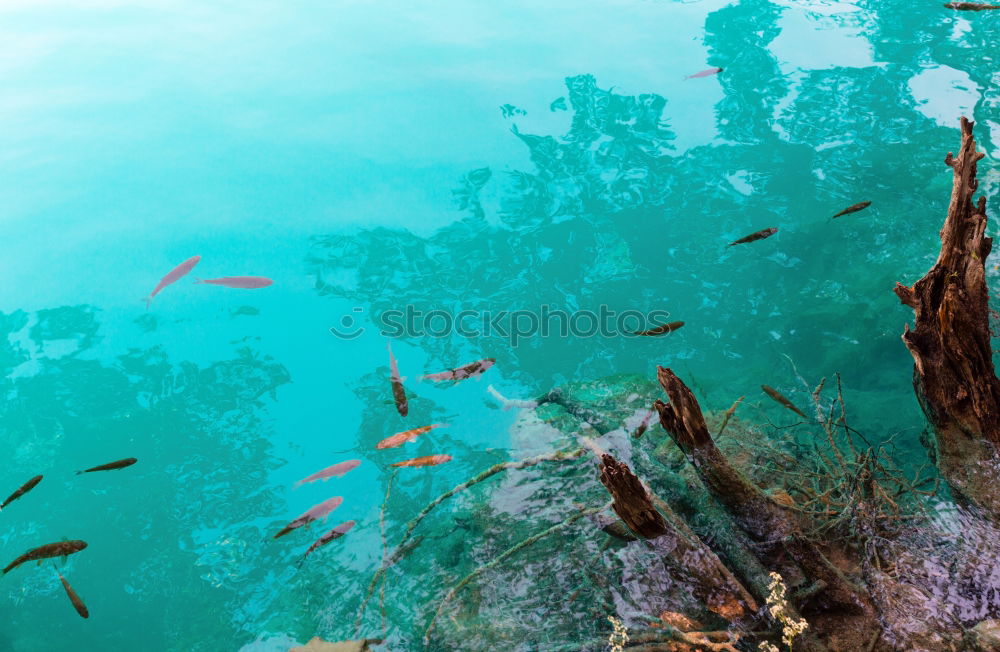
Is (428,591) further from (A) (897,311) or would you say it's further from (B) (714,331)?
(A) (897,311)

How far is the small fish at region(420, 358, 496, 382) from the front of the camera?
4.66 meters

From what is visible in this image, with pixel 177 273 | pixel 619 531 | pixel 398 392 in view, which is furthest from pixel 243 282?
pixel 619 531

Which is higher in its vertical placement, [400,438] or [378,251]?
[378,251]

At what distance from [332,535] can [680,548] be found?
2.19 metres

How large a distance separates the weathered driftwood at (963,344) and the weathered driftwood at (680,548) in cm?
120

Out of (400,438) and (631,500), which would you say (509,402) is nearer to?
(400,438)

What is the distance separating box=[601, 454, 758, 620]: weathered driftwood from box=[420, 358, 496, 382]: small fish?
2086 millimetres

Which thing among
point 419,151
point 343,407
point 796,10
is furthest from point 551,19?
point 343,407

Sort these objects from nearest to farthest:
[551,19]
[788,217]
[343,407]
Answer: [343,407]
[788,217]
[551,19]

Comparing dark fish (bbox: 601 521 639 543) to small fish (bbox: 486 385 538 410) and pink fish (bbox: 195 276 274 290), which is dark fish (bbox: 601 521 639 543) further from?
pink fish (bbox: 195 276 274 290)

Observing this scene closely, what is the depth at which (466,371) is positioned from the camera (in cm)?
475

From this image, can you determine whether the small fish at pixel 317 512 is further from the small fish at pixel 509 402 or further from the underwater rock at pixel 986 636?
the underwater rock at pixel 986 636

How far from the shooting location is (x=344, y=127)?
7.98 metres

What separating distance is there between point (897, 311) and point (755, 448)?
247cm
